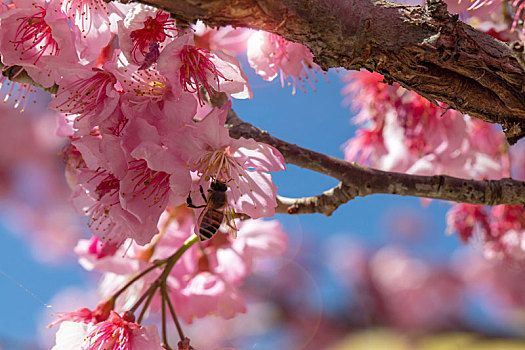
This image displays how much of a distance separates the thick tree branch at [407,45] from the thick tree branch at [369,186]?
197mm

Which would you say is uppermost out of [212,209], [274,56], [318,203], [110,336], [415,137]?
[415,137]

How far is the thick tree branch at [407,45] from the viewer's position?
1.41 ft

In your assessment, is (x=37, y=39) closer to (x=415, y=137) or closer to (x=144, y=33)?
(x=144, y=33)

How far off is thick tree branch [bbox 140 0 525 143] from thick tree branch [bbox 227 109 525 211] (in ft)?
0.65

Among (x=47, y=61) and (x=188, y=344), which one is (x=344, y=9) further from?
(x=188, y=344)

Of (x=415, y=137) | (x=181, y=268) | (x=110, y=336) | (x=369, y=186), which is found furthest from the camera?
(x=415, y=137)

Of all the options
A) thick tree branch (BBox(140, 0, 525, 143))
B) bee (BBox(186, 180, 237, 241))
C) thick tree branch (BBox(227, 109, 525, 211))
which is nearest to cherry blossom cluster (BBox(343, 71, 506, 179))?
thick tree branch (BBox(227, 109, 525, 211))

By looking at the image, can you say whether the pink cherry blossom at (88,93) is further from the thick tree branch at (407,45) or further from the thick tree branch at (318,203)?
the thick tree branch at (318,203)

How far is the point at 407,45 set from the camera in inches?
18.6

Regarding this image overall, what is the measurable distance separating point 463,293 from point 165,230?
2783 millimetres

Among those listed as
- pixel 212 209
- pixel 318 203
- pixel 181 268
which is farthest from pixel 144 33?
pixel 181 268

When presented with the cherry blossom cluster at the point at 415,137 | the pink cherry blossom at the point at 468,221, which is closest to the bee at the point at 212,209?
the cherry blossom cluster at the point at 415,137

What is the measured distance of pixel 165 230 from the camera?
2.91 ft

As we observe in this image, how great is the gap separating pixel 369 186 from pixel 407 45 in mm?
277
